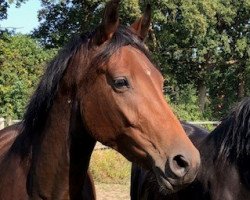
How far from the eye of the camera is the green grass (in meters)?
9.43

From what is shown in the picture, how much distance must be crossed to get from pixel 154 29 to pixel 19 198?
21.1m

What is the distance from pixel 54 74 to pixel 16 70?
13.5m

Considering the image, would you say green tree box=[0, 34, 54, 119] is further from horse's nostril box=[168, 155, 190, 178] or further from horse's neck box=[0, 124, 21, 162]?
horse's nostril box=[168, 155, 190, 178]

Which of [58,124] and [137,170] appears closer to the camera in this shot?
[58,124]

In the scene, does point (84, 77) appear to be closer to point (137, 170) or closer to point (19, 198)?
point (19, 198)

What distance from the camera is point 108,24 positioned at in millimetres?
2326

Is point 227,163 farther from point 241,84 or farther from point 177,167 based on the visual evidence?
point 241,84

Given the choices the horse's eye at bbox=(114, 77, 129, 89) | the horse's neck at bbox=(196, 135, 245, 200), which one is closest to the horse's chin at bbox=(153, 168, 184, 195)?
the horse's eye at bbox=(114, 77, 129, 89)

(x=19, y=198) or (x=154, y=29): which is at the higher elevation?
(x=154, y=29)

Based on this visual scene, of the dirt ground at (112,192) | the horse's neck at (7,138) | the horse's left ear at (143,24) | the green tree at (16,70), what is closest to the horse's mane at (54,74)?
the horse's left ear at (143,24)

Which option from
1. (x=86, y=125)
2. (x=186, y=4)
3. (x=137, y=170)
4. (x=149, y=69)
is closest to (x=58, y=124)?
(x=86, y=125)

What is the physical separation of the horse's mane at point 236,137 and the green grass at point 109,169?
6.30 meters

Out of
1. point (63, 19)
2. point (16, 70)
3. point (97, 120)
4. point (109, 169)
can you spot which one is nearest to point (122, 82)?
point (97, 120)

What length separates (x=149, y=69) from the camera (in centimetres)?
232
